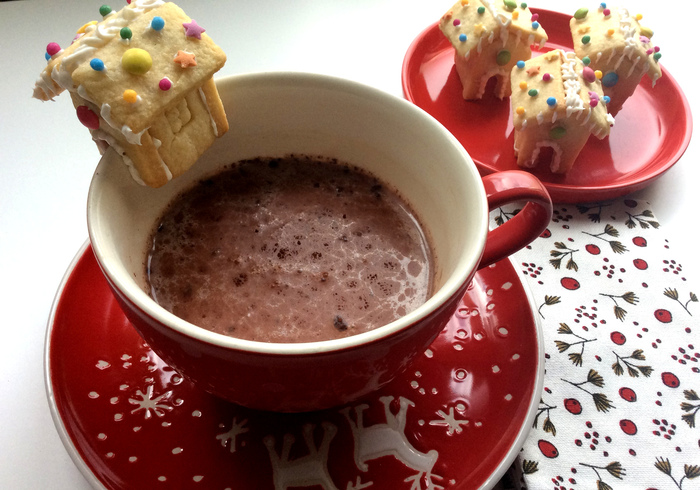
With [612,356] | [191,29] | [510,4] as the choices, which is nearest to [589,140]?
[510,4]

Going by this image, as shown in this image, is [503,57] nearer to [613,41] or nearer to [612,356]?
[613,41]

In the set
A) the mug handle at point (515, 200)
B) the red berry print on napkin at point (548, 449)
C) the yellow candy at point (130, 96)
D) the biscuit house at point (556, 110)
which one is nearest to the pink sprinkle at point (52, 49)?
the yellow candy at point (130, 96)

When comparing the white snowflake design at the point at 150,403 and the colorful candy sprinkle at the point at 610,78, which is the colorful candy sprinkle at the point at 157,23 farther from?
the colorful candy sprinkle at the point at 610,78

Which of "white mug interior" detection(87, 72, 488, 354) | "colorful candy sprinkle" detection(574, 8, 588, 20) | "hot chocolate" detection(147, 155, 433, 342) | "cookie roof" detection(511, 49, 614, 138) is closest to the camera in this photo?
"white mug interior" detection(87, 72, 488, 354)

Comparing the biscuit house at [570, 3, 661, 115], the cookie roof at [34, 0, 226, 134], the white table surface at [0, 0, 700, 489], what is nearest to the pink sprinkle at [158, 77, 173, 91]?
the cookie roof at [34, 0, 226, 134]

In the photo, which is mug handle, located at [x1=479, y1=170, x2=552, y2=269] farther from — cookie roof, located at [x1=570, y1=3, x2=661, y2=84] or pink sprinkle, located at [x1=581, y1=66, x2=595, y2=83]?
cookie roof, located at [x1=570, y1=3, x2=661, y2=84]

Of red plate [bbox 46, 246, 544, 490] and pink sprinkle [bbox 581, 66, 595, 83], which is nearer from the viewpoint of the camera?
red plate [bbox 46, 246, 544, 490]
